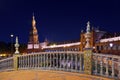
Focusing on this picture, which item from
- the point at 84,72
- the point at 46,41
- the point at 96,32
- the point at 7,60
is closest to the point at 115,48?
the point at 96,32

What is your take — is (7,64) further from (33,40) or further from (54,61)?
(33,40)

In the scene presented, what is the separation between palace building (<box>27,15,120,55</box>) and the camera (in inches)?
1662

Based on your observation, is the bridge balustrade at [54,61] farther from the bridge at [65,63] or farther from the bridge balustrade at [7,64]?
the bridge balustrade at [7,64]

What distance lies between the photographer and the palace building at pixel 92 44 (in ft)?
139

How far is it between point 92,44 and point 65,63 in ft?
142

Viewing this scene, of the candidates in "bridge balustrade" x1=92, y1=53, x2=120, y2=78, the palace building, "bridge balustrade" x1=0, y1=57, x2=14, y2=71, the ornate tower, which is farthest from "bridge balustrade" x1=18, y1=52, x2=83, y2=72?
the ornate tower

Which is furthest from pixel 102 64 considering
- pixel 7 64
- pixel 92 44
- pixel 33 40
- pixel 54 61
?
pixel 33 40

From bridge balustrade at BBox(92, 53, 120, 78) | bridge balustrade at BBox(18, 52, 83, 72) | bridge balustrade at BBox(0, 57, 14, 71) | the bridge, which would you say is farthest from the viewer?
bridge balustrade at BBox(0, 57, 14, 71)

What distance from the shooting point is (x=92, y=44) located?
171 ft

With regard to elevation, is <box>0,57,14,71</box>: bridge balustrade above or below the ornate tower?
below

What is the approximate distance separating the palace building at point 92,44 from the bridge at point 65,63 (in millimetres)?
1229

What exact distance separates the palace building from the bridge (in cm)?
123

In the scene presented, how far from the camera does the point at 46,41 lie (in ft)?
271

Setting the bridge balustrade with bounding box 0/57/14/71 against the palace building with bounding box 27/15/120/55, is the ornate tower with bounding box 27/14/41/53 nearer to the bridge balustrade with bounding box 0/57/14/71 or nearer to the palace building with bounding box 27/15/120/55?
the palace building with bounding box 27/15/120/55
